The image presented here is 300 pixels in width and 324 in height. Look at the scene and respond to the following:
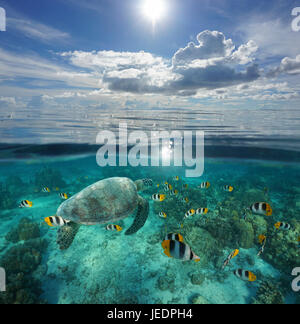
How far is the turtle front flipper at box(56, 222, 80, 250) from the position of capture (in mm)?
5293

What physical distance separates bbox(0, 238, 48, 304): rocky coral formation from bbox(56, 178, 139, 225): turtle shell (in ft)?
11.2

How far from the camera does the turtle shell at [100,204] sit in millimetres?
5289

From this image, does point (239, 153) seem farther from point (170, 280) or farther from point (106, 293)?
point (106, 293)

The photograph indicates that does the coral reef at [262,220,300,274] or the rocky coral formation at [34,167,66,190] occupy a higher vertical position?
the rocky coral formation at [34,167,66,190]

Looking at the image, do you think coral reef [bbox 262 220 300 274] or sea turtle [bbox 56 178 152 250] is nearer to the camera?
sea turtle [bbox 56 178 152 250]

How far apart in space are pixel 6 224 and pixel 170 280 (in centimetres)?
1200

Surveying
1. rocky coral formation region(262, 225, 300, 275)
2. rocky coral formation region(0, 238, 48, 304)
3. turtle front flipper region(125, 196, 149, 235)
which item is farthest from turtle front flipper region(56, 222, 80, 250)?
rocky coral formation region(262, 225, 300, 275)

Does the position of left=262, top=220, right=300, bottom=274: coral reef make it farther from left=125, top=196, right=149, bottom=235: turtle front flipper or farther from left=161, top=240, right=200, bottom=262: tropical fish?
left=161, top=240, right=200, bottom=262: tropical fish

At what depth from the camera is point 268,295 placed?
6.19 meters

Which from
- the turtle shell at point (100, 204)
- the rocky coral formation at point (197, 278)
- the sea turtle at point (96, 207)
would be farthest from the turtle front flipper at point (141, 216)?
the rocky coral formation at point (197, 278)

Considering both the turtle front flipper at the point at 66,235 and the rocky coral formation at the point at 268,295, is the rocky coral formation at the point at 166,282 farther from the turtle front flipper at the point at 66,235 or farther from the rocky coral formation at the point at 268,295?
the turtle front flipper at the point at 66,235

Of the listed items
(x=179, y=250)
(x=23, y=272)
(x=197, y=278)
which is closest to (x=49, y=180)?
(x=23, y=272)

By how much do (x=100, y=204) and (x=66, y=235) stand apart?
1542mm

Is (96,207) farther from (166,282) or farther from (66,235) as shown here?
(166,282)
